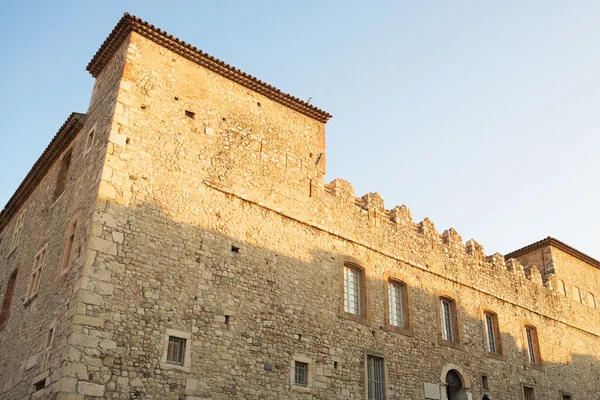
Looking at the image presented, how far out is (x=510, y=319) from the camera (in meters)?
22.7

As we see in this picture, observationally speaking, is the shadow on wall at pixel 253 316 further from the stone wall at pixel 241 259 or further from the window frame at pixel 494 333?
the window frame at pixel 494 333

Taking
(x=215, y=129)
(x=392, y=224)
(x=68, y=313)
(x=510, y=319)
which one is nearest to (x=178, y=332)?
(x=68, y=313)

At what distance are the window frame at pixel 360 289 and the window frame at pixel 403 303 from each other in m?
0.86

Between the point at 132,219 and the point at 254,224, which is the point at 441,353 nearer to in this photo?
the point at 254,224

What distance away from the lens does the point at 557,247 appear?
90.6 ft

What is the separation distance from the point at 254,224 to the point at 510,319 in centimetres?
1241

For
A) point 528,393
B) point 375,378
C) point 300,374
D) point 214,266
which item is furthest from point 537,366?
point 214,266

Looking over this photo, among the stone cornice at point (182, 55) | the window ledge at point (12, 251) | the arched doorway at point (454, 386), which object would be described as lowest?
the arched doorway at point (454, 386)

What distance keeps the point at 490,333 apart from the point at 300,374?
32.5 ft

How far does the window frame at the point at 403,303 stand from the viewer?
59.5 ft

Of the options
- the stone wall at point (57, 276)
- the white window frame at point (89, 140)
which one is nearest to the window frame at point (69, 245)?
the stone wall at point (57, 276)

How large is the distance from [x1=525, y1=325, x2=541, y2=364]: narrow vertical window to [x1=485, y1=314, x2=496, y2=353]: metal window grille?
2.12 metres

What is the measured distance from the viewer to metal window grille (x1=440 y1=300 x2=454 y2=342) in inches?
788

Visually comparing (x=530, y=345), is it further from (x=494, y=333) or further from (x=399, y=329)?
(x=399, y=329)
